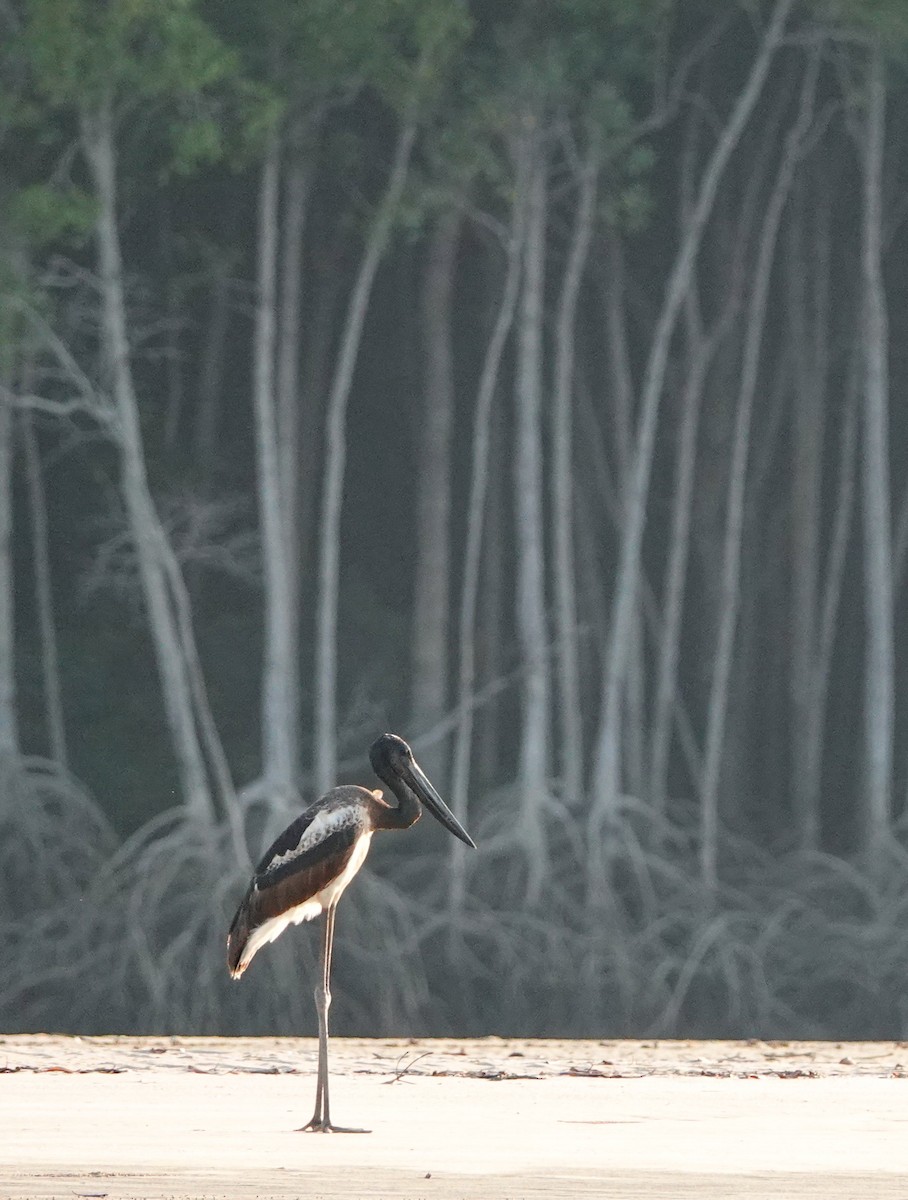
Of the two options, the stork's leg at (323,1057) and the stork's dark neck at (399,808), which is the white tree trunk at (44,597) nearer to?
the stork's dark neck at (399,808)

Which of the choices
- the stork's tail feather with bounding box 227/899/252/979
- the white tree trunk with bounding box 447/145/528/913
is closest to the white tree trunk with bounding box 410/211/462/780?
the white tree trunk with bounding box 447/145/528/913

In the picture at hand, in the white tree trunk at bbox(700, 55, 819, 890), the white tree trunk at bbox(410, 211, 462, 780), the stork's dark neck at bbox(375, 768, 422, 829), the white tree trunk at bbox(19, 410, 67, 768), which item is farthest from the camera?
the white tree trunk at bbox(410, 211, 462, 780)

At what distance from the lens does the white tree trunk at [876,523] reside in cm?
2378

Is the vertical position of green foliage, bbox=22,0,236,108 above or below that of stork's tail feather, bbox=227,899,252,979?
above

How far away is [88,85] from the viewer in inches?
869

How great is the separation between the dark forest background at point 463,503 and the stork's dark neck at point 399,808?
29.4ft

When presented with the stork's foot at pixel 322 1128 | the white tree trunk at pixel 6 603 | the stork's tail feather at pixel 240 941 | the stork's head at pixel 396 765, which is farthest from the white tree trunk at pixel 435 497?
the stork's foot at pixel 322 1128

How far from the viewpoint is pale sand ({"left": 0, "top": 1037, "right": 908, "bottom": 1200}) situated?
9.87 meters

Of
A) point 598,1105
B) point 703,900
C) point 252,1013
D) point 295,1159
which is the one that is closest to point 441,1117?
point 598,1105

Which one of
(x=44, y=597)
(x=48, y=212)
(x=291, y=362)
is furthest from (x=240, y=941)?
(x=44, y=597)

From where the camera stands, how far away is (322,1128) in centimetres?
1152

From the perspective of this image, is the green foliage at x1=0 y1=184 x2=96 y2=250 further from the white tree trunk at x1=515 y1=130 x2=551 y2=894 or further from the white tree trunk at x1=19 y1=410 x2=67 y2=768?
the white tree trunk at x1=515 y1=130 x2=551 y2=894

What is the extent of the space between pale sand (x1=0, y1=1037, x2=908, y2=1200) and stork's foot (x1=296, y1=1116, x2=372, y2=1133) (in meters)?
0.10

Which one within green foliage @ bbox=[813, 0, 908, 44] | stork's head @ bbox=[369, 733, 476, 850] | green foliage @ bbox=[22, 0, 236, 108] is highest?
green foliage @ bbox=[813, 0, 908, 44]
